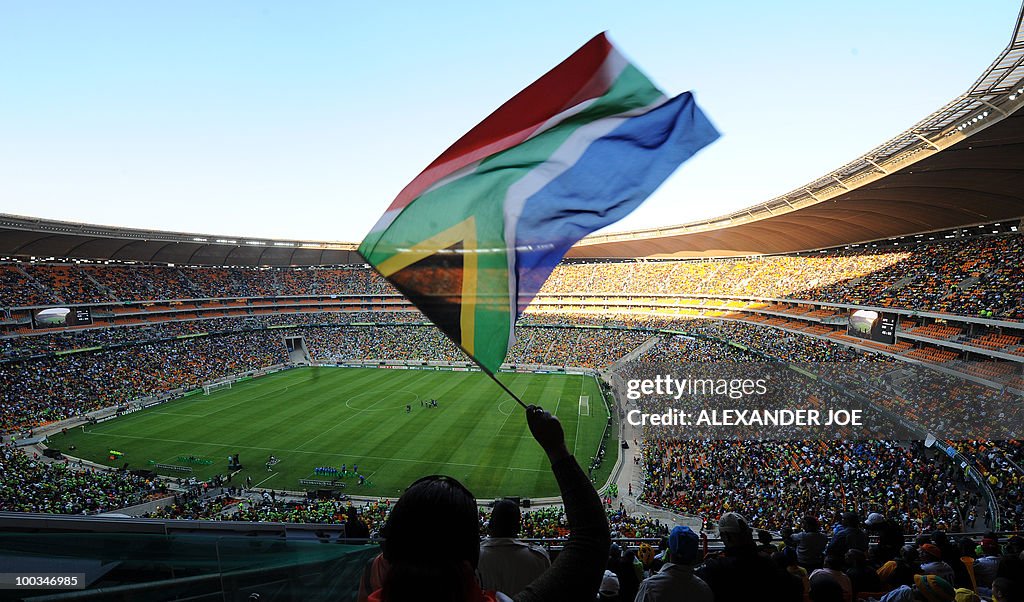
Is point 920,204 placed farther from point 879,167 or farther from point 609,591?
point 609,591

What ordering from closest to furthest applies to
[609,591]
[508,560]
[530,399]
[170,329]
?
[508,560], [609,591], [530,399], [170,329]

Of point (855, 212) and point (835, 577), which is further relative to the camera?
point (855, 212)

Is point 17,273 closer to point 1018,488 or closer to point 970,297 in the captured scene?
point 1018,488

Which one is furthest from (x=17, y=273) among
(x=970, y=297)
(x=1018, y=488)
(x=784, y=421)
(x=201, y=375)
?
(x=970, y=297)

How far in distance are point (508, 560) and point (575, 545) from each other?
4.41 feet

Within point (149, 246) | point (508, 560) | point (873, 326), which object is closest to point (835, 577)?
point (508, 560)

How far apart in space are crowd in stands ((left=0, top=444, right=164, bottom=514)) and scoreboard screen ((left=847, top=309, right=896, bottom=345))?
35477 millimetres

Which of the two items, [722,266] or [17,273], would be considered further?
[722,266]

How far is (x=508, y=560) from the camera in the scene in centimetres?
269

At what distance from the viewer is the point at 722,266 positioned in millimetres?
53594

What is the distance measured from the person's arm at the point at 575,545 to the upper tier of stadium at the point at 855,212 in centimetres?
1929

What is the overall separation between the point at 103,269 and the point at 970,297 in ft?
227

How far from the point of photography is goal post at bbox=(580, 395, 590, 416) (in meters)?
32.2

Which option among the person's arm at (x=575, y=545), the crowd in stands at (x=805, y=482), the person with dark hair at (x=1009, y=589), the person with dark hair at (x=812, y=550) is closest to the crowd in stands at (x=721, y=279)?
the crowd in stands at (x=805, y=482)
